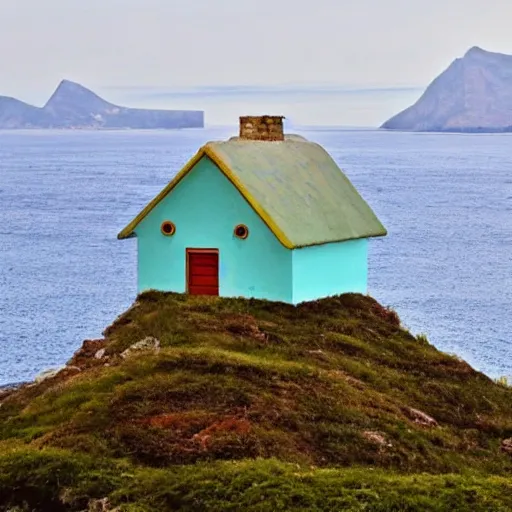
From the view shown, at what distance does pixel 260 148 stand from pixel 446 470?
1746 cm

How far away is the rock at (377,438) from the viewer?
2627 centimetres

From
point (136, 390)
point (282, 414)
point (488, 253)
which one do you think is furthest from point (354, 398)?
point (488, 253)

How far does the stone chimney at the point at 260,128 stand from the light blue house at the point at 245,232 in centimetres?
146

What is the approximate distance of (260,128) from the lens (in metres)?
42.7

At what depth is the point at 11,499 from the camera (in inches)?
905

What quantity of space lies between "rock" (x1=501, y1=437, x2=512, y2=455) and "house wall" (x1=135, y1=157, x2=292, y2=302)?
980cm

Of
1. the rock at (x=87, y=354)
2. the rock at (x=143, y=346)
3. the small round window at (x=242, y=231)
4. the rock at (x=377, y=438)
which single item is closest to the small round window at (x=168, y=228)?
the small round window at (x=242, y=231)

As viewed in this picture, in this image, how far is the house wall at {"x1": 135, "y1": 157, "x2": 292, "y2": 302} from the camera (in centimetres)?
3753

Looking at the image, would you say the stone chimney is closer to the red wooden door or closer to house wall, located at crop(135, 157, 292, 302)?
house wall, located at crop(135, 157, 292, 302)

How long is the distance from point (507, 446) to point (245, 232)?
1191cm

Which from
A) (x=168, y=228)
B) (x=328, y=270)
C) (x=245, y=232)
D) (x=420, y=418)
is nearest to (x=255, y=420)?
(x=420, y=418)

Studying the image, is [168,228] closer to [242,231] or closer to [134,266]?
[242,231]

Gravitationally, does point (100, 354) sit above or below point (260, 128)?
below

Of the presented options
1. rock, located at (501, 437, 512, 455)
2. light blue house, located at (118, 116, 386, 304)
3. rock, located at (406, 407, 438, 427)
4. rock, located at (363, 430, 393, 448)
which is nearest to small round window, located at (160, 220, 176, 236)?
light blue house, located at (118, 116, 386, 304)
